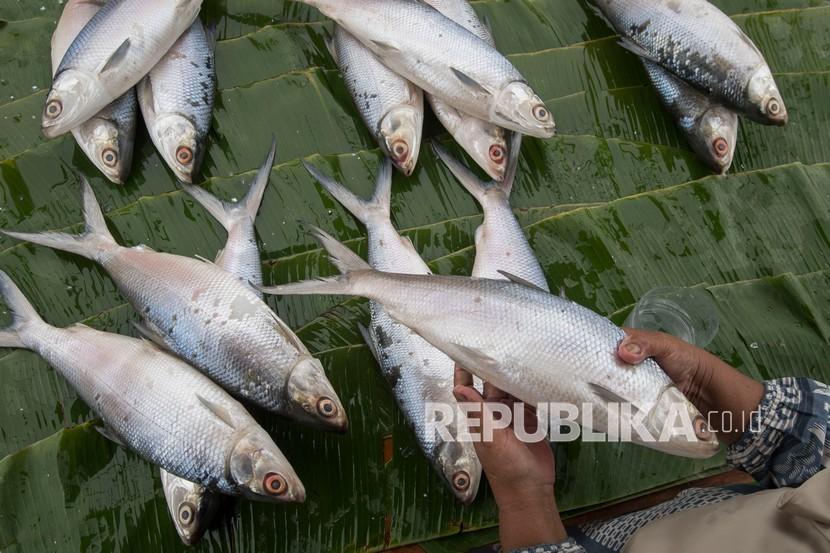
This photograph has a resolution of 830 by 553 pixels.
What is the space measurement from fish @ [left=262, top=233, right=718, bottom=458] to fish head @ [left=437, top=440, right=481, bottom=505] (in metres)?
0.45

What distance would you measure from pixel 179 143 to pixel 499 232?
64.9 inches

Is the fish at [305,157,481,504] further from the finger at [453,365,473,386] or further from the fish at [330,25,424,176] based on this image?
the fish at [330,25,424,176]

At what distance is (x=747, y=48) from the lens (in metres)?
3.75

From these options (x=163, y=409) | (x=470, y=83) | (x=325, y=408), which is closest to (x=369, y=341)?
(x=325, y=408)

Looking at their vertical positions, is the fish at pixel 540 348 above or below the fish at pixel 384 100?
below

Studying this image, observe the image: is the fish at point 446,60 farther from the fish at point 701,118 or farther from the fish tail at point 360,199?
the fish at point 701,118

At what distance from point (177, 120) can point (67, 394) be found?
142 cm

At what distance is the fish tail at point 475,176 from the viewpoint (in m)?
3.54

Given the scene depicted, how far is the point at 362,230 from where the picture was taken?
3.50 m

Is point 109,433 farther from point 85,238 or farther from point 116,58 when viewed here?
point 116,58

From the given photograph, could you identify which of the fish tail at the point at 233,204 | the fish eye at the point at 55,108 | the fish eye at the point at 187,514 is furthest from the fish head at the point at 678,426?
the fish eye at the point at 55,108

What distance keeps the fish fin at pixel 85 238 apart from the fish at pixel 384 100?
1428 millimetres

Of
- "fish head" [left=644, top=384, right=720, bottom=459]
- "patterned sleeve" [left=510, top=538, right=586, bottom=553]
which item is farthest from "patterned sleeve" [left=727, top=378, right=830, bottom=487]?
"patterned sleeve" [left=510, top=538, right=586, bottom=553]

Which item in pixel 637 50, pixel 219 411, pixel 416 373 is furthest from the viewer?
pixel 637 50
